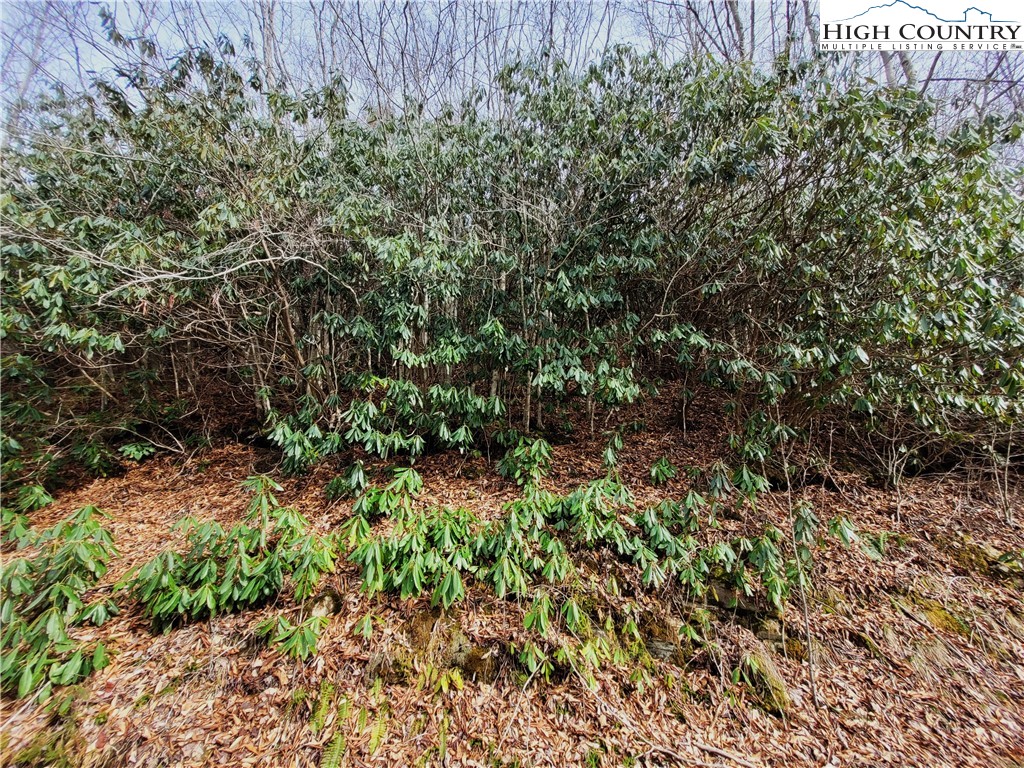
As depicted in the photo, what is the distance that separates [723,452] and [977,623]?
2.11 meters

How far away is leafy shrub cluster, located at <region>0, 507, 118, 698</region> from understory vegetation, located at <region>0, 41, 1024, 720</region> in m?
0.02

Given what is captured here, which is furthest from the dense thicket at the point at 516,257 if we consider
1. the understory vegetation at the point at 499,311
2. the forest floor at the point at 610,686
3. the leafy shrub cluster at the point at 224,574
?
the forest floor at the point at 610,686

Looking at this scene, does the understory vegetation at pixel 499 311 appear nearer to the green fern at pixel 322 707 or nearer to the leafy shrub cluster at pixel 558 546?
the leafy shrub cluster at pixel 558 546

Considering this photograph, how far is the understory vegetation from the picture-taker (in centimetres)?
296

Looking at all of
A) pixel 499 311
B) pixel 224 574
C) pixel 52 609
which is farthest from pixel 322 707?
pixel 499 311

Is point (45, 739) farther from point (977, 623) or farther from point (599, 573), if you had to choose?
point (977, 623)

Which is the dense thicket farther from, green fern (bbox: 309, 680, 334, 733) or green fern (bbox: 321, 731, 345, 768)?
green fern (bbox: 321, 731, 345, 768)

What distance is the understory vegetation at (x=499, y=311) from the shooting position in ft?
9.72

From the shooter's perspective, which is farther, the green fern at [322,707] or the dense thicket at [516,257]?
the dense thicket at [516,257]

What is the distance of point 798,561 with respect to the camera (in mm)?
2975

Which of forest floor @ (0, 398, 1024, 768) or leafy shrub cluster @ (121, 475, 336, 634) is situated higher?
leafy shrub cluster @ (121, 475, 336, 634)

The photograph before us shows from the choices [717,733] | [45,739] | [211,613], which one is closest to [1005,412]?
[717,733]

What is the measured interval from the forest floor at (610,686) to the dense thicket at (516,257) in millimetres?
1355

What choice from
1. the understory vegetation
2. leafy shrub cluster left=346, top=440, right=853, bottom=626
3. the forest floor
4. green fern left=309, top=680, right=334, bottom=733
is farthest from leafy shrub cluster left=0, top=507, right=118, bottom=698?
leafy shrub cluster left=346, top=440, right=853, bottom=626
